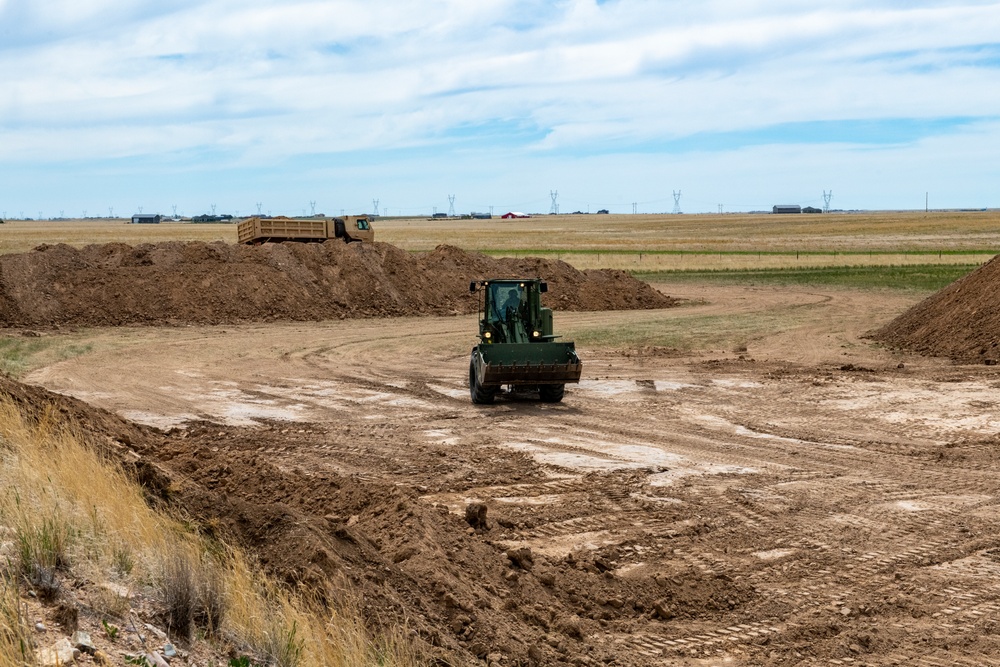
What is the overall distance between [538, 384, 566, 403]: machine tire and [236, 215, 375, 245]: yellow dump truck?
3085 cm

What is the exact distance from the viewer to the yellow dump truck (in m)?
47.6

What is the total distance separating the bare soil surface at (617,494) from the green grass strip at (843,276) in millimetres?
23765

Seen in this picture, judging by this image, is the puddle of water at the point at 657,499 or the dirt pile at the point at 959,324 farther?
the dirt pile at the point at 959,324

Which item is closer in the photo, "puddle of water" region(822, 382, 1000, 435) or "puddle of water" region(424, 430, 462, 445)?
"puddle of water" region(424, 430, 462, 445)

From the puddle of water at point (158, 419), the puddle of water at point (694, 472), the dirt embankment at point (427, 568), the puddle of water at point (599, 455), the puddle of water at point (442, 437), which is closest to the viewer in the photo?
the dirt embankment at point (427, 568)

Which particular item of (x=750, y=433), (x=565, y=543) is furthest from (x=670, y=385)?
(x=565, y=543)

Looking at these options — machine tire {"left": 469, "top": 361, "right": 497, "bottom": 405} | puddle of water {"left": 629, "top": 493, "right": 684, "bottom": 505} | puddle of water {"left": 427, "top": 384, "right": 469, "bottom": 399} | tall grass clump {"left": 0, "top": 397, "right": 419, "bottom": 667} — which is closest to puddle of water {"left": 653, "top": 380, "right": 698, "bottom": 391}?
machine tire {"left": 469, "top": 361, "right": 497, "bottom": 405}

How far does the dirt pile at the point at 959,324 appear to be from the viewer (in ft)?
79.7

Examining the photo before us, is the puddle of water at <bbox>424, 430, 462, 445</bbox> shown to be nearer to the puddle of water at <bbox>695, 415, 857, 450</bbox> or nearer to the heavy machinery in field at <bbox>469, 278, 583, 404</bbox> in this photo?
the heavy machinery in field at <bbox>469, 278, 583, 404</bbox>

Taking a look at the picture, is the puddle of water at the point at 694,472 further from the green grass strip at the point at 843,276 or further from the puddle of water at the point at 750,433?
the green grass strip at the point at 843,276

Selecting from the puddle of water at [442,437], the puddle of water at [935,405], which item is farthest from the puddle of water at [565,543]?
the puddle of water at [935,405]

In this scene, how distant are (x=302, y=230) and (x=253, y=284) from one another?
1223 cm

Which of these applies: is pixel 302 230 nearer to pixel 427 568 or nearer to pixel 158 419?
pixel 158 419

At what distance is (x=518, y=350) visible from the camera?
18.1 metres
